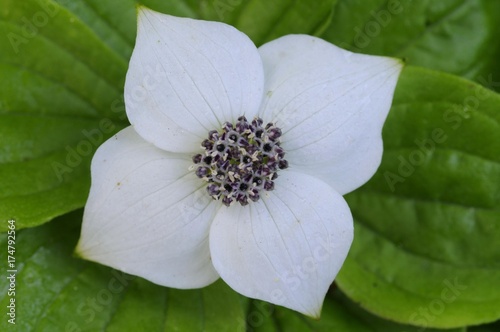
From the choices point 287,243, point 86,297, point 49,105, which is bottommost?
point 86,297

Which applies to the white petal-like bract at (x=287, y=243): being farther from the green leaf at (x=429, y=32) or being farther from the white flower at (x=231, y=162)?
the green leaf at (x=429, y=32)

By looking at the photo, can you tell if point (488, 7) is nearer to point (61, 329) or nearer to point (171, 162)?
point (171, 162)

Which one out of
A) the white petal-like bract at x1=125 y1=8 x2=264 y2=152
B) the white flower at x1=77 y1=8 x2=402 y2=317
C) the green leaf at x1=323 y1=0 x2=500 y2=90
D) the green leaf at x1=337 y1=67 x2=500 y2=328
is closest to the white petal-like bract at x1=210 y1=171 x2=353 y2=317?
the white flower at x1=77 y1=8 x2=402 y2=317

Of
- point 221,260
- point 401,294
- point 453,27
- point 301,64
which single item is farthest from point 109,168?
point 453,27

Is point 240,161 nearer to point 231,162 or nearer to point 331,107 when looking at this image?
point 231,162

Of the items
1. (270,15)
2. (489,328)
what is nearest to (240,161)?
(270,15)
